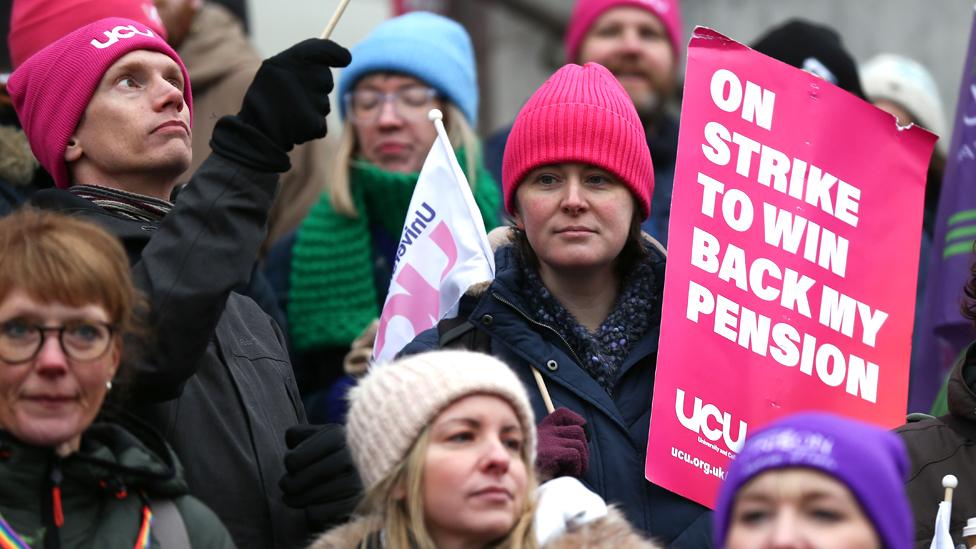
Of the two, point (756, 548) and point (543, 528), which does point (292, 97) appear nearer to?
point (543, 528)

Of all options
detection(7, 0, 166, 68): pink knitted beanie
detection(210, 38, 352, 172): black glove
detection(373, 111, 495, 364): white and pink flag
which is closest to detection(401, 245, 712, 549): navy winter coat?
detection(373, 111, 495, 364): white and pink flag

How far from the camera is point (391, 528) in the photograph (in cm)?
412

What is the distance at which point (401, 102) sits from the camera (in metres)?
7.01

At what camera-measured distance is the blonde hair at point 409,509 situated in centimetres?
411

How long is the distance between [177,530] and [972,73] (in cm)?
360

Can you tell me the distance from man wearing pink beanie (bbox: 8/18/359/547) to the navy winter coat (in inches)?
19.8

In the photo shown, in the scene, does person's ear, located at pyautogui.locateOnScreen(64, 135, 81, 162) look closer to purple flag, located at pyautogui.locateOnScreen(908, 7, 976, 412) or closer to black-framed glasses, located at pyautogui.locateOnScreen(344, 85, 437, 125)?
black-framed glasses, located at pyautogui.locateOnScreen(344, 85, 437, 125)

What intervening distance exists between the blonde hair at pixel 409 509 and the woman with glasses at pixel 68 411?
355mm

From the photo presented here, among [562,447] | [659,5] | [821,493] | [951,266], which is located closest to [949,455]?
[562,447]

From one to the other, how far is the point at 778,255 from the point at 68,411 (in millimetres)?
2158

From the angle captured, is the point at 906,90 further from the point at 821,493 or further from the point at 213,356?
the point at 821,493

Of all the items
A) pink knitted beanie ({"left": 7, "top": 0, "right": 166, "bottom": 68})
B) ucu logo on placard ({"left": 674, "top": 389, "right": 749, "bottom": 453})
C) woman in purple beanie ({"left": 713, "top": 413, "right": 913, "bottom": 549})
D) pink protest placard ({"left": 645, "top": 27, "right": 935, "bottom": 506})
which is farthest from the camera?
pink knitted beanie ({"left": 7, "top": 0, "right": 166, "bottom": 68})

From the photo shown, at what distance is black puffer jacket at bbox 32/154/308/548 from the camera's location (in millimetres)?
4258

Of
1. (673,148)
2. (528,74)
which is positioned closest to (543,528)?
(673,148)
